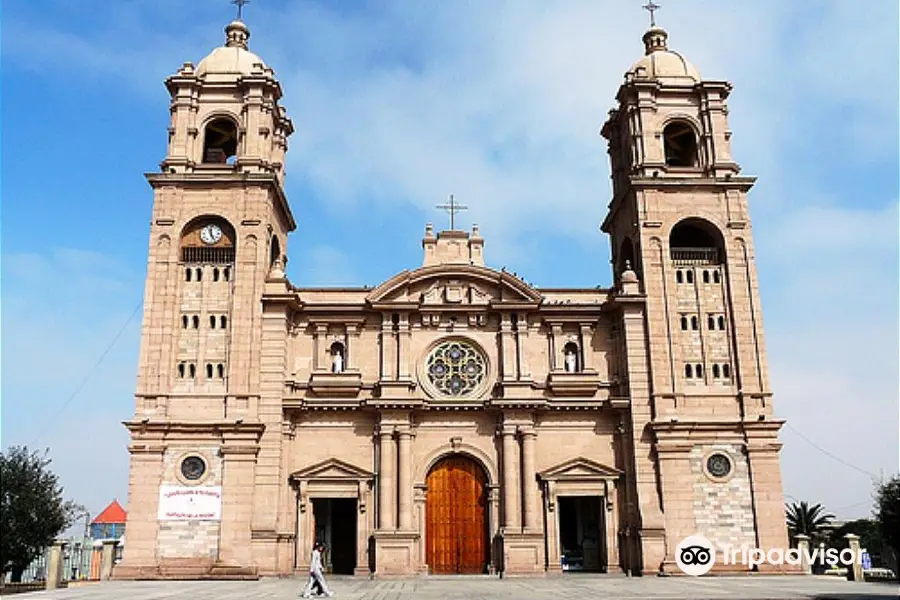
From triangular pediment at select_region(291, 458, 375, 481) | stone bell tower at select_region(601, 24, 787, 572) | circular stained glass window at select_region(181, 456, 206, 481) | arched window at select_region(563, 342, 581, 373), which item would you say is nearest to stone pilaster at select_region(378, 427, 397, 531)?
triangular pediment at select_region(291, 458, 375, 481)

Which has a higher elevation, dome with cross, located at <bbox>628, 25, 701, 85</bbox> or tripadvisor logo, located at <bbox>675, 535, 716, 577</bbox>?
dome with cross, located at <bbox>628, 25, 701, 85</bbox>

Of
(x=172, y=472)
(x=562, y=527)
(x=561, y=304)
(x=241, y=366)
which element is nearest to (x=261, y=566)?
(x=172, y=472)

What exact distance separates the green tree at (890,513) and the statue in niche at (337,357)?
73.4 feet

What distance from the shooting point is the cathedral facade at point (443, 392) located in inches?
1340

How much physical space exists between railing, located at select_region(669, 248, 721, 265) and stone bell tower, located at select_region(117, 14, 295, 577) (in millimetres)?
18031

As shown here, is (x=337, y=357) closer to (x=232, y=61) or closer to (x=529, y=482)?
(x=529, y=482)

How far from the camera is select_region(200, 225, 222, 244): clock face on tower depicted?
3756cm

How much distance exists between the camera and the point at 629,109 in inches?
1588

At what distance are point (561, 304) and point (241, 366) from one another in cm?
1441

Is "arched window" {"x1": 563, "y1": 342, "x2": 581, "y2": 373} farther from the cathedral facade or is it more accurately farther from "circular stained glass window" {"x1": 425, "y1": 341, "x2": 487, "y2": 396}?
"circular stained glass window" {"x1": 425, "y1": 341, "x2": 487, "y2": 396}

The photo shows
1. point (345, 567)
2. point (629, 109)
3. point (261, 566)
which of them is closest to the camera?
point (261, 566)

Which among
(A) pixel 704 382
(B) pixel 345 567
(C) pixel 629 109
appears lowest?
(B) pixel 345 567

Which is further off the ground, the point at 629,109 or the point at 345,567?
the point at 629,109

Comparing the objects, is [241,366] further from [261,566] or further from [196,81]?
[196,81]
